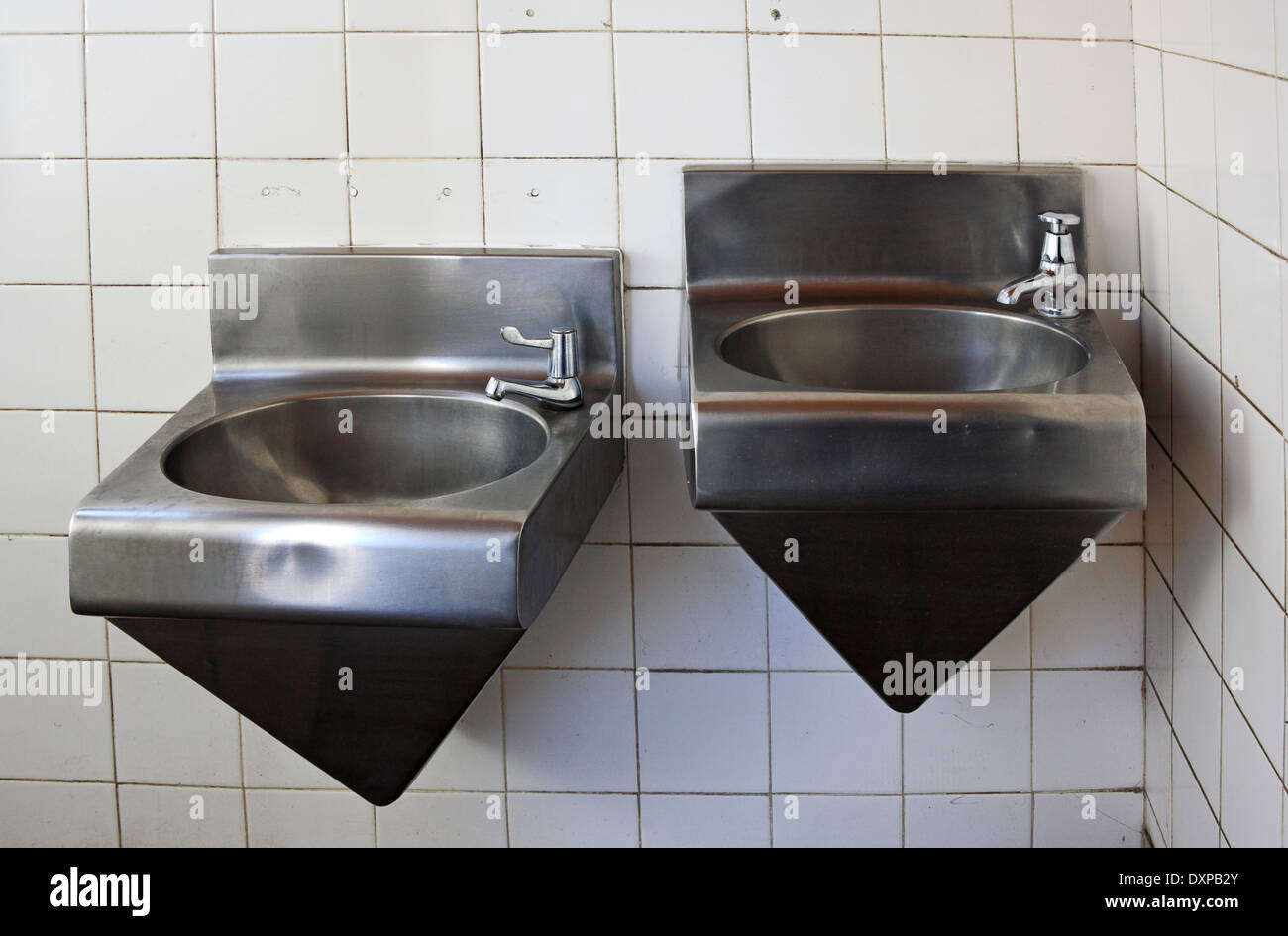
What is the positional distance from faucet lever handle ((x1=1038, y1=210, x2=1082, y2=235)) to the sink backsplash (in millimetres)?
79

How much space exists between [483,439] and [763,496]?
1.61ft

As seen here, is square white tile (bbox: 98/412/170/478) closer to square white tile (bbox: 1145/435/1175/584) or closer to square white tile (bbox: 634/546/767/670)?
square white tile (bbox: 634/546/767/670)

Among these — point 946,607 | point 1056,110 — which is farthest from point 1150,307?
point 946,607

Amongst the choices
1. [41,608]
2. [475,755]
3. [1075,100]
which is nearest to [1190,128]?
[1075,100]

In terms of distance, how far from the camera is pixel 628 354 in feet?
6.76

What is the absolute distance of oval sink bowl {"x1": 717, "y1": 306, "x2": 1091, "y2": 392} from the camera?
1928mm

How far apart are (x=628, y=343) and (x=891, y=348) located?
1.20ft

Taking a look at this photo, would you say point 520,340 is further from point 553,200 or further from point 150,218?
point 150,218

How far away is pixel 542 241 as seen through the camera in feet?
6.70

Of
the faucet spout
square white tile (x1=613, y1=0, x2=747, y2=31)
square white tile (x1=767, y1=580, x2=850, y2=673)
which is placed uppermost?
square white tile (x1=613, y1=0, x2=747, y2=31)

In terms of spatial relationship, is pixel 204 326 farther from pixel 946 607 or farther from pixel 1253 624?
pixel 1253 624

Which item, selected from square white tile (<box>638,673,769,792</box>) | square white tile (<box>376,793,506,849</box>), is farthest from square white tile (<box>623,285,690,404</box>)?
square white tile (<box>376,793,506,849</box>)

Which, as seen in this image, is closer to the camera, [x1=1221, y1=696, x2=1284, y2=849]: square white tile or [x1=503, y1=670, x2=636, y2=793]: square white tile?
[x1=1221, y1=696, x2=1284, y2=849]: square white tile

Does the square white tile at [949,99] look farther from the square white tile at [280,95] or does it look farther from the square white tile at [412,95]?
the square white tile at [280,95]
